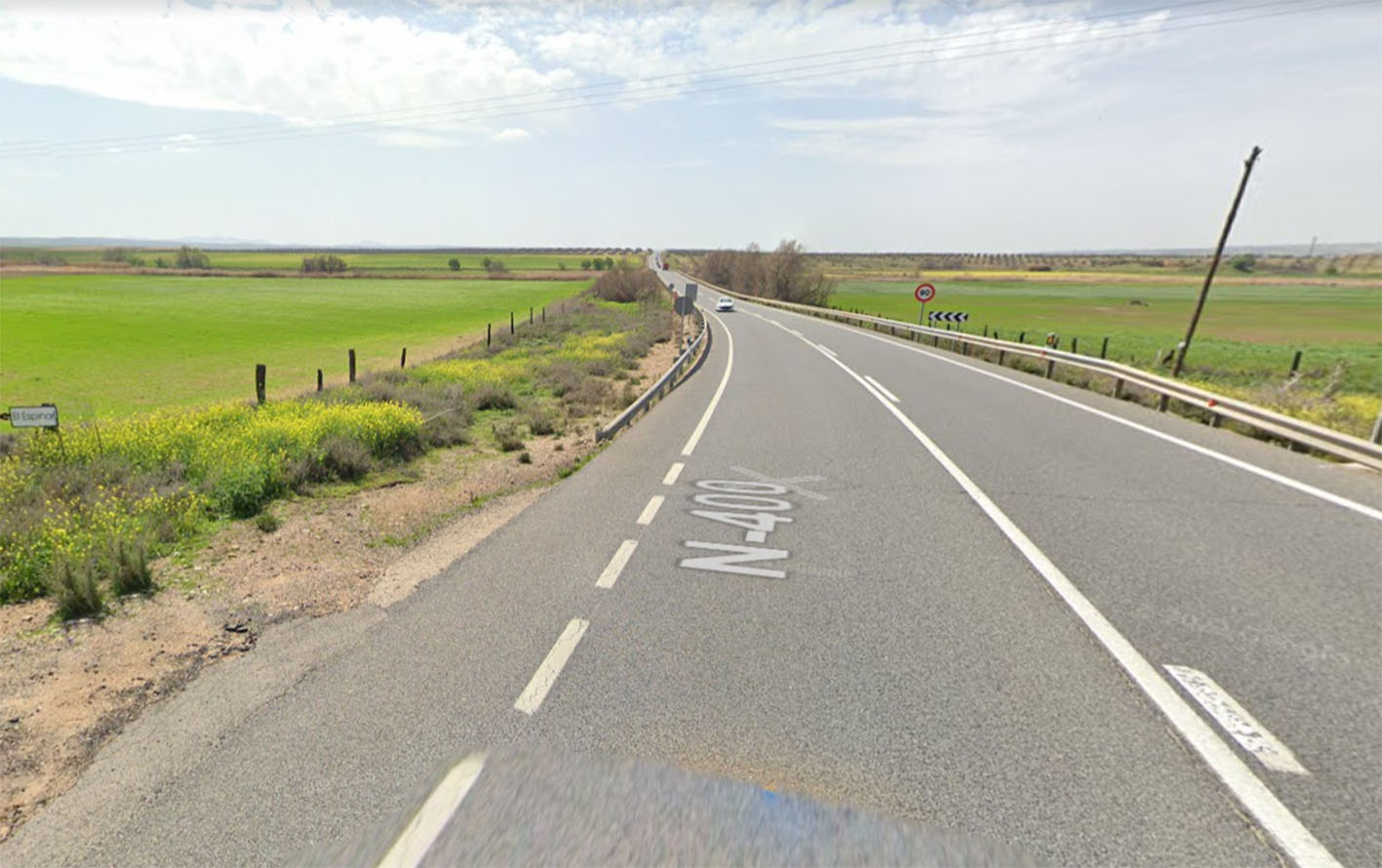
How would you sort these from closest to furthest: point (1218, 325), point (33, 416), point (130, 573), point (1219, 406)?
point (130, 573)
point (33, 416)
point (1219, 406)
point (1218, 325)

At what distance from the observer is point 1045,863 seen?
222 cm

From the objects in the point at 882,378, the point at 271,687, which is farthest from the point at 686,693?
the point at 882,378

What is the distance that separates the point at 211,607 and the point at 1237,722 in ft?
20.7

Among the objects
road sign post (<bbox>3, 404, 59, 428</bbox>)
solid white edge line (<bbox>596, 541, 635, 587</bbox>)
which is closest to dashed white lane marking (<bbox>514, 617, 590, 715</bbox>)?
solid white edge line (<bbox>596, 541, 635, 587</bbox>)

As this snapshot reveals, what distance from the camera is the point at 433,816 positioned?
7.95 feet

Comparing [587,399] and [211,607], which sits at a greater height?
[587,399]

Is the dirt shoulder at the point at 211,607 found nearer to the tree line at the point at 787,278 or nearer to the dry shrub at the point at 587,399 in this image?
the dry shrub at the point at 587,399

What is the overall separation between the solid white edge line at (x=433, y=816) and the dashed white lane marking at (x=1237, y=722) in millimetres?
3580

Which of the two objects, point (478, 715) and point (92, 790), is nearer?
point (92, 790)

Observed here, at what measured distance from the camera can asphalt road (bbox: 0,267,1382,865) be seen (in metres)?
2.37

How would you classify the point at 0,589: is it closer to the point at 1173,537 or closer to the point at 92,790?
the point at 92,790

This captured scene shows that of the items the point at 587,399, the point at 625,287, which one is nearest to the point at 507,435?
the point at 587,399

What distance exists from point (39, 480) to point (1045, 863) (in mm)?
9947

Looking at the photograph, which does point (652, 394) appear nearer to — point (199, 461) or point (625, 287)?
point (199, 461)
